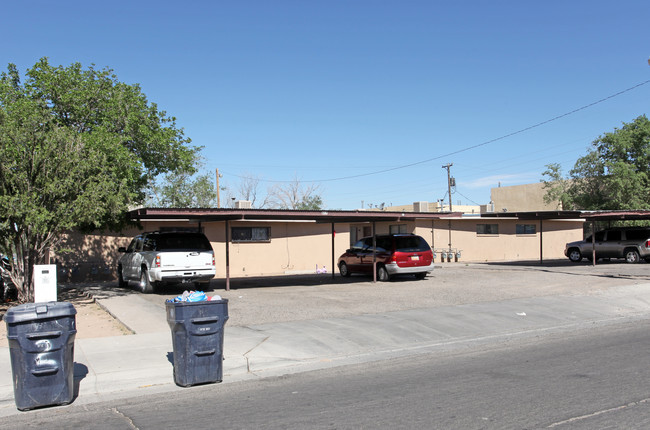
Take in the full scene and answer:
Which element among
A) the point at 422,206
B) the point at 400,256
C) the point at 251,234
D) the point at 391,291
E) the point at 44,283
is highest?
the point at 422,206

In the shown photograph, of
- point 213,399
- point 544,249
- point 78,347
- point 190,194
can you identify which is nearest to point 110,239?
point 78,347

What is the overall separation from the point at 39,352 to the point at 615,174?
1685 inches

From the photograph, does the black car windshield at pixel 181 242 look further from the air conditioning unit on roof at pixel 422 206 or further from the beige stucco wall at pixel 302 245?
the air conditioning unit on roof at pixel 422 206

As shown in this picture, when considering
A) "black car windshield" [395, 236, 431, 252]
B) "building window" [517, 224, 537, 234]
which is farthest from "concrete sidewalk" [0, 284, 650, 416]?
"building window" [517, 224, 537, 234]

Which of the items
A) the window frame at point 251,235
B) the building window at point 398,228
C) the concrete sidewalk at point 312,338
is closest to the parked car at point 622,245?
the building window at point 398,228

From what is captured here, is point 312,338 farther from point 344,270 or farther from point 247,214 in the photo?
point 344,270

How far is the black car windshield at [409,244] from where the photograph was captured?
19.7m

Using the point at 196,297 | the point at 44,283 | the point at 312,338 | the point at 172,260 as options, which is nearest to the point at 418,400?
the point at 196,297

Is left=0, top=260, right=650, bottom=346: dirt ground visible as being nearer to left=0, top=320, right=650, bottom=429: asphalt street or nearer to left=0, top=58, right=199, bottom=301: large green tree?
left=0, top=58, right=199, bottom=301: large green tree

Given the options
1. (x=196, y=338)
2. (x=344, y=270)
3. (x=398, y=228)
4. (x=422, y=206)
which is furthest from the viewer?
(x=422, y=206)

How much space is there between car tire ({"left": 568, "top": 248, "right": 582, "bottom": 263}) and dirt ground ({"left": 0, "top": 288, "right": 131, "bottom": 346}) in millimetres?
23892

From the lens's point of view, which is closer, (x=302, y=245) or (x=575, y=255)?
(x=302, y=245)

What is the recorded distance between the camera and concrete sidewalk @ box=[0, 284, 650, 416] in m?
7.43

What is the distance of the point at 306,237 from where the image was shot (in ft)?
87.7
